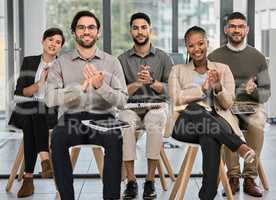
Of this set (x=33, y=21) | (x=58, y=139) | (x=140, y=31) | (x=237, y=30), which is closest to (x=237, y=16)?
(x=237, y=30)

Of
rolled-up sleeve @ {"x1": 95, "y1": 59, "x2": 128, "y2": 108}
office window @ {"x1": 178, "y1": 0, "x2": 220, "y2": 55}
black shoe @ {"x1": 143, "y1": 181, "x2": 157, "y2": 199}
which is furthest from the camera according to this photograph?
office window @ {"x1": 178, "y1": 0, "x2": 220, "y2": 55}

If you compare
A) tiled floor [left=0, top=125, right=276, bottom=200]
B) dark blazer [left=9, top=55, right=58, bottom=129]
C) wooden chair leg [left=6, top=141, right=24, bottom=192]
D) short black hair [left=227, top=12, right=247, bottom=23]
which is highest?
short black hair [left=227, top=12, right=247, bottom=23]

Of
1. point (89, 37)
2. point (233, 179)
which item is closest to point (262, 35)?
point (233, 179)

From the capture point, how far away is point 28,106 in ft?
11.1

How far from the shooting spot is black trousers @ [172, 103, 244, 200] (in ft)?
9.16

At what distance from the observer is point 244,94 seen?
348 centimetres

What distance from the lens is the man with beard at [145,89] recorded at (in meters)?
3.25

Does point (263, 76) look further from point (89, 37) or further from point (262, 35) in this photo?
point (262, 35)

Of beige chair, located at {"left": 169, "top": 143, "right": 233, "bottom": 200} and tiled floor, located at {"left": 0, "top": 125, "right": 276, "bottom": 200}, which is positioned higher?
beige chair, located at {"left": 169, "top": 143, "right": 233, "bottom": 200}

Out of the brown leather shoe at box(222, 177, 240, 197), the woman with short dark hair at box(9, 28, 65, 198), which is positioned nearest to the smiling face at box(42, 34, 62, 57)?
the woman with short dark hair at box(9, 28, 65, 198)

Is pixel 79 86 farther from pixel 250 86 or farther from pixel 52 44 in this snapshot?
pixel 250 86

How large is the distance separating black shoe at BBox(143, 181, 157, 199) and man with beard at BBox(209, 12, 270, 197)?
0.54m

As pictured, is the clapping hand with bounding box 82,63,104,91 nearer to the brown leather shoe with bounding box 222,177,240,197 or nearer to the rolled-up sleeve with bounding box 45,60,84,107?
the rolled-up sleeve with bounding box 45,60,84,107

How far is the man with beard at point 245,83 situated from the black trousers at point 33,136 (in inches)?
49.1
